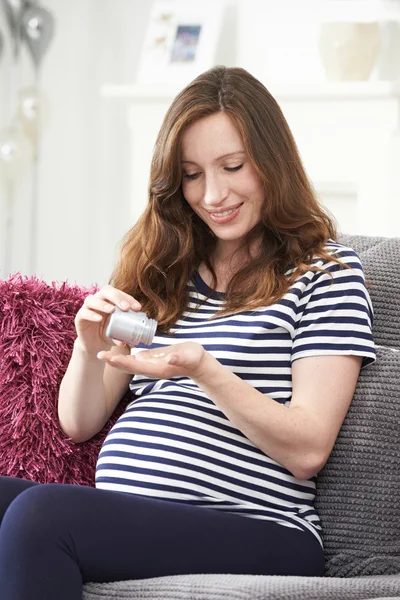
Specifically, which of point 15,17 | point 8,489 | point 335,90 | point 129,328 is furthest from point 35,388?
point 15,17

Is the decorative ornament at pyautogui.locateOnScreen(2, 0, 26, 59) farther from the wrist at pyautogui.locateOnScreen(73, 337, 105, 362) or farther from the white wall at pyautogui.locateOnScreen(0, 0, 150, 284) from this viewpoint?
the wrist at pyautogui.locateOnScreen(73, 337, 105, 362)

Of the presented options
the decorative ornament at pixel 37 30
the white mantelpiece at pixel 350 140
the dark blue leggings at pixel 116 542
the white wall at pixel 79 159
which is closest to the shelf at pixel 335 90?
the white mantelpiece at pixel 350 140

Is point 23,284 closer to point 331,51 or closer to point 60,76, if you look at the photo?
point 331,51

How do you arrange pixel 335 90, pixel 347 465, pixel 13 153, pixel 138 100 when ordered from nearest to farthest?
1. pixel 347 465
2. pixel 335 90
3. pixel 138 100
4. pixel 13 153

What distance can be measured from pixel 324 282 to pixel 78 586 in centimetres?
55

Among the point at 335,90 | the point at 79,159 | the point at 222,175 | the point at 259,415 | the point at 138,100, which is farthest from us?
the point at 79,159

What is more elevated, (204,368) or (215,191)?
(215,191)

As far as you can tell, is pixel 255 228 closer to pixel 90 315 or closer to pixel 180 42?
pixel 90 315

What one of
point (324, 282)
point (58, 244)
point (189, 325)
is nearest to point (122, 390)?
point (189, 325)

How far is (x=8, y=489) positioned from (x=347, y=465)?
17.6 inches

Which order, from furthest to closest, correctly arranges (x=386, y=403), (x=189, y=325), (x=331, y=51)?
(x=331, y=51) < (x=189, y=325) < (x=386, y=403)

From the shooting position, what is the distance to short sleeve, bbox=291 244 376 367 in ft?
4.40

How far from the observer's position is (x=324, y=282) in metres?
1.40

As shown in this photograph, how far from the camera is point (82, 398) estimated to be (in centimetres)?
144
